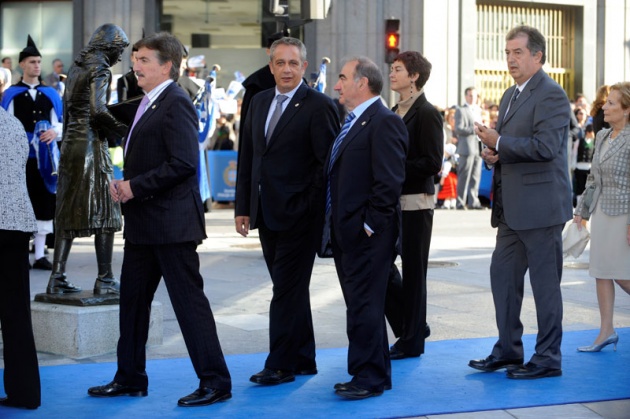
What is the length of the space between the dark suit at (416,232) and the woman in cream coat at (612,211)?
1.25 m

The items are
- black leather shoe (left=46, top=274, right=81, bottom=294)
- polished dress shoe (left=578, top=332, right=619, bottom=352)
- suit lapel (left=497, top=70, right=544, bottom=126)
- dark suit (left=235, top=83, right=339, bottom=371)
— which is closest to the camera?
dark suit (left=235, top=83, right=339, bottom=371)

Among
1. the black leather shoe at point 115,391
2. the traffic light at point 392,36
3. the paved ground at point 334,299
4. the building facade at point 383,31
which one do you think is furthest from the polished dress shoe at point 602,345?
the building facade at point 383,31

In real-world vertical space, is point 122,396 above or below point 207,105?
below

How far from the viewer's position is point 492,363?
7484 mm

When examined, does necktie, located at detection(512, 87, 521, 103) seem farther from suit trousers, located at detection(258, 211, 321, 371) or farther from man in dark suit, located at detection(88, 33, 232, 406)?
man in dark suit, located at detection(88, 33, 232, 406)

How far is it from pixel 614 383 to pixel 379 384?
1499mm

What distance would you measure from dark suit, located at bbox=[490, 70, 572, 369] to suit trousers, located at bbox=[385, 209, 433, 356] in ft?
1.89

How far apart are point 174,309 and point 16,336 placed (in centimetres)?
87

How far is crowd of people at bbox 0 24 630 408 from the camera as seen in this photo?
21.2 feet

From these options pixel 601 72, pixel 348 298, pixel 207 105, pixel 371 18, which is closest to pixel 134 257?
pixel 348 298

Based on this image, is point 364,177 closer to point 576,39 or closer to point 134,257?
point 134,257

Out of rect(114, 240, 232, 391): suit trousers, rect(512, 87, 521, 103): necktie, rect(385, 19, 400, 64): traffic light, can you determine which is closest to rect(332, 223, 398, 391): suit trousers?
rect(114, 240, 232, 391): suit trousers

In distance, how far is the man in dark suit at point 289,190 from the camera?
278 inches

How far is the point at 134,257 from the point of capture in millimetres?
6629
